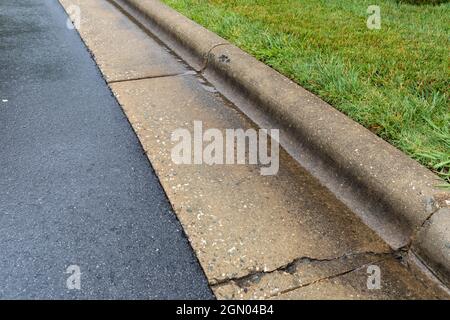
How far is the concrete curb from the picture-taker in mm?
1814

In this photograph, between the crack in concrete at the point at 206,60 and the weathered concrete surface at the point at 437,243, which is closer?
the weathered concrete surface at the point at 437,243

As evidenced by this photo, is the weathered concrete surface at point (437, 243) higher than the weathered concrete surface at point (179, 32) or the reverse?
the reverse

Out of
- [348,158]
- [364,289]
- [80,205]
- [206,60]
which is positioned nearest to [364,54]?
[206,60]

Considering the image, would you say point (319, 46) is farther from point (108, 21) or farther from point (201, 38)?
point (108, 21)

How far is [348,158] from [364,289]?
74 cm

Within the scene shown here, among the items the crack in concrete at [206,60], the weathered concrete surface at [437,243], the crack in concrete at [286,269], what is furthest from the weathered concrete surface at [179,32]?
the weathered concrete surface at [437,243]

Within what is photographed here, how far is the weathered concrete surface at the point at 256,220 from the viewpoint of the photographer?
1782mm

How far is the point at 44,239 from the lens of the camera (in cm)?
184

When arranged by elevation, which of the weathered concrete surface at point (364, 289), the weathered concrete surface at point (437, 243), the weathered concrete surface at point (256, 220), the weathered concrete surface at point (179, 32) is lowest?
the weathered concrete surface at point (364, 289)

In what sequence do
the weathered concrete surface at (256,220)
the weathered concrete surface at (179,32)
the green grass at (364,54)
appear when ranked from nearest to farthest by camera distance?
the weathered concrete surface at (256,220), the green grass at (364,54), the weathered concrete surface at (179,32)

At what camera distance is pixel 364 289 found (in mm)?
1680

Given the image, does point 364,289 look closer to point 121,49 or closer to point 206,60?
point 206,60

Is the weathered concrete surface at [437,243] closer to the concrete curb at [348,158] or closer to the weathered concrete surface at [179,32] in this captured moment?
the concrete curb at [348,158]

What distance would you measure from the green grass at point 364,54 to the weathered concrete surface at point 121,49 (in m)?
0.64
